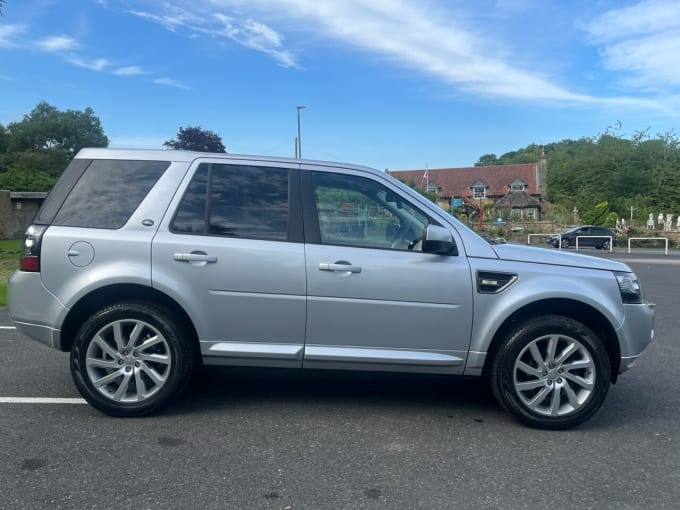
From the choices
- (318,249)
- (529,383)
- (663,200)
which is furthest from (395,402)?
(663,200)

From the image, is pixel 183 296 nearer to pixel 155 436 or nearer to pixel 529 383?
pixel 155 436

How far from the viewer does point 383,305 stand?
4078 millimetres

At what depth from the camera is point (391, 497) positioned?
10.2 feet

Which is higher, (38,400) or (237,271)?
(237,271)

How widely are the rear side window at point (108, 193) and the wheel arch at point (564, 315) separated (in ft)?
Answer: 9.12

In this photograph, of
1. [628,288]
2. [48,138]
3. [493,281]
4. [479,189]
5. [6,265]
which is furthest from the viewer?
[479,189]

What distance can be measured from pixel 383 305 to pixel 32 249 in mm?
2551

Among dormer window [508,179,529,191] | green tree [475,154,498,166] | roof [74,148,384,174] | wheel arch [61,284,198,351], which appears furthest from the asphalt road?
green tree [475,154,498,166]

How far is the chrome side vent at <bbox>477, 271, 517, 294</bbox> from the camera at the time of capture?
410 cm

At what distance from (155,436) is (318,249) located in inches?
65.8

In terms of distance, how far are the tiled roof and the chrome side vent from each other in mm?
69744

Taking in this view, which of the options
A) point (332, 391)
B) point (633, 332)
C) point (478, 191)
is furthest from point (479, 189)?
point (633, 332)

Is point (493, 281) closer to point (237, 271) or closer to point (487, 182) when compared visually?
point (237, 271)

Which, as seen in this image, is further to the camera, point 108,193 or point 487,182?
point 487,182
